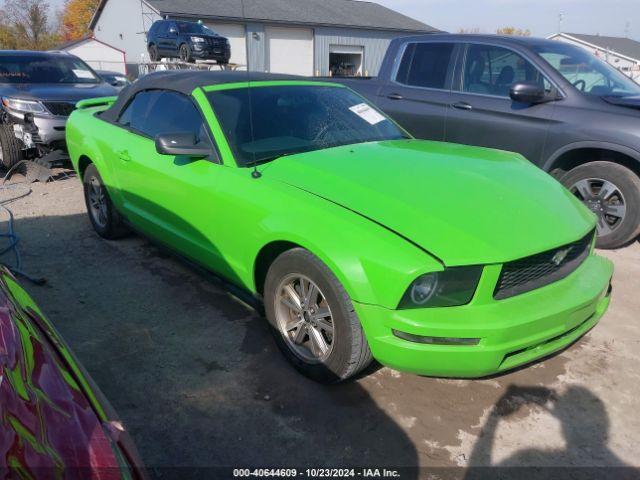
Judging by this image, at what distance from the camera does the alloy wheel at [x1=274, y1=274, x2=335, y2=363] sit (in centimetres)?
273

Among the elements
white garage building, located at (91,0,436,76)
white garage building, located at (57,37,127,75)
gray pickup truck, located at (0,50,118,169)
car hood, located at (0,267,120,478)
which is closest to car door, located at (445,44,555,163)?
car hood, located at (0,267,120,478)

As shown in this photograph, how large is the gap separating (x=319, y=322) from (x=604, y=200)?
338 centimetres

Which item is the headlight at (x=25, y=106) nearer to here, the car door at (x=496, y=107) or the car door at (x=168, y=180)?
the car door at (x=168, y=180)

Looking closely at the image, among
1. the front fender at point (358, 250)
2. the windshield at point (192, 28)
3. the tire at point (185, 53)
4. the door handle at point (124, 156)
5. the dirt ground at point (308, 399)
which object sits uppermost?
the windshield at point (192, 28)

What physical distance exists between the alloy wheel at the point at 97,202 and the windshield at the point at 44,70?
14.6 feet

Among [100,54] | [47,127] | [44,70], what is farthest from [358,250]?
[100,54]

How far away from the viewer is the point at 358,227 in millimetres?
2477

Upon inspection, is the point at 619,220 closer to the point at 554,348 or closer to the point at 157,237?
the point at 554,348

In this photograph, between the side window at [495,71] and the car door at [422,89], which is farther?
the car door at [422,89]

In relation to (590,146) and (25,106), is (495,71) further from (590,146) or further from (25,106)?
(25,106)

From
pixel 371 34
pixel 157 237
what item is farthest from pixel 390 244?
pixel 371 34

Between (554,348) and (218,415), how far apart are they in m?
1.71

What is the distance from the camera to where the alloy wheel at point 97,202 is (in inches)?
191

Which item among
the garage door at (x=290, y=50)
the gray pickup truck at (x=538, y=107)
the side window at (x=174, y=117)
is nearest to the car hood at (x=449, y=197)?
the side window at (x=174, y=117)
